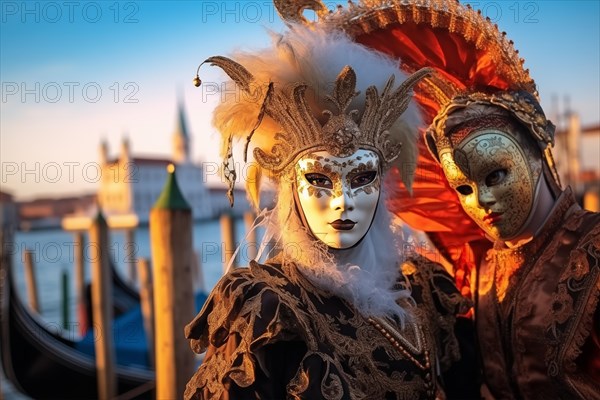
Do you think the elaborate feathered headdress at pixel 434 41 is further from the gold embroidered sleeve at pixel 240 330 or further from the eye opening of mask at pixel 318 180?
the gold embroidered sleeve at pixel 240 330

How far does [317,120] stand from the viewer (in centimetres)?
186

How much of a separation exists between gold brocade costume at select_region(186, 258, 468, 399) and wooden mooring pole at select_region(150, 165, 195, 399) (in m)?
1.84

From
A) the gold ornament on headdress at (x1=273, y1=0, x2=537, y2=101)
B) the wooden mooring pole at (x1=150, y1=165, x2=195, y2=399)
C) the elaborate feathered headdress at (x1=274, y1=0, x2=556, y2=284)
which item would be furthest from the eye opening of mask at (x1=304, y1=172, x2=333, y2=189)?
the wooden mooring pole at (x1=150, y1=165, x2=195, y2=399)

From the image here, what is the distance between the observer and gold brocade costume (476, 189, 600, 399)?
189cm

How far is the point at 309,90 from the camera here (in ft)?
6.24

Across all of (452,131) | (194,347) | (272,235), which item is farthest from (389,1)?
(194,347)

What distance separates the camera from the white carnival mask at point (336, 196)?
1.81 m

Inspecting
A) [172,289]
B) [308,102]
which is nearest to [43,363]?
[172,289]

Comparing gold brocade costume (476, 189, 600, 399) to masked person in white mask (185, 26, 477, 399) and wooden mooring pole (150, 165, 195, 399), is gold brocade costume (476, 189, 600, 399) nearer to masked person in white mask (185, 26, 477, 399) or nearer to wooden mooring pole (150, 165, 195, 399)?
masked person in white mask (185, 26, 477, 399)

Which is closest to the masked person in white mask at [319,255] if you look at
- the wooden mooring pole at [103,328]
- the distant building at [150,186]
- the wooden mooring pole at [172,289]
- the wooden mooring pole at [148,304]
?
the wooden mooring pole at [172,289]

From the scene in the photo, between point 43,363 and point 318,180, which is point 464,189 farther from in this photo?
point 43,363

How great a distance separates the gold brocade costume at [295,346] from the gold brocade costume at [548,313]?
277mm

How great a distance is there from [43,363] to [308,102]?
5.51 meters

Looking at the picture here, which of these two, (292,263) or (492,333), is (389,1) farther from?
(492,333)
